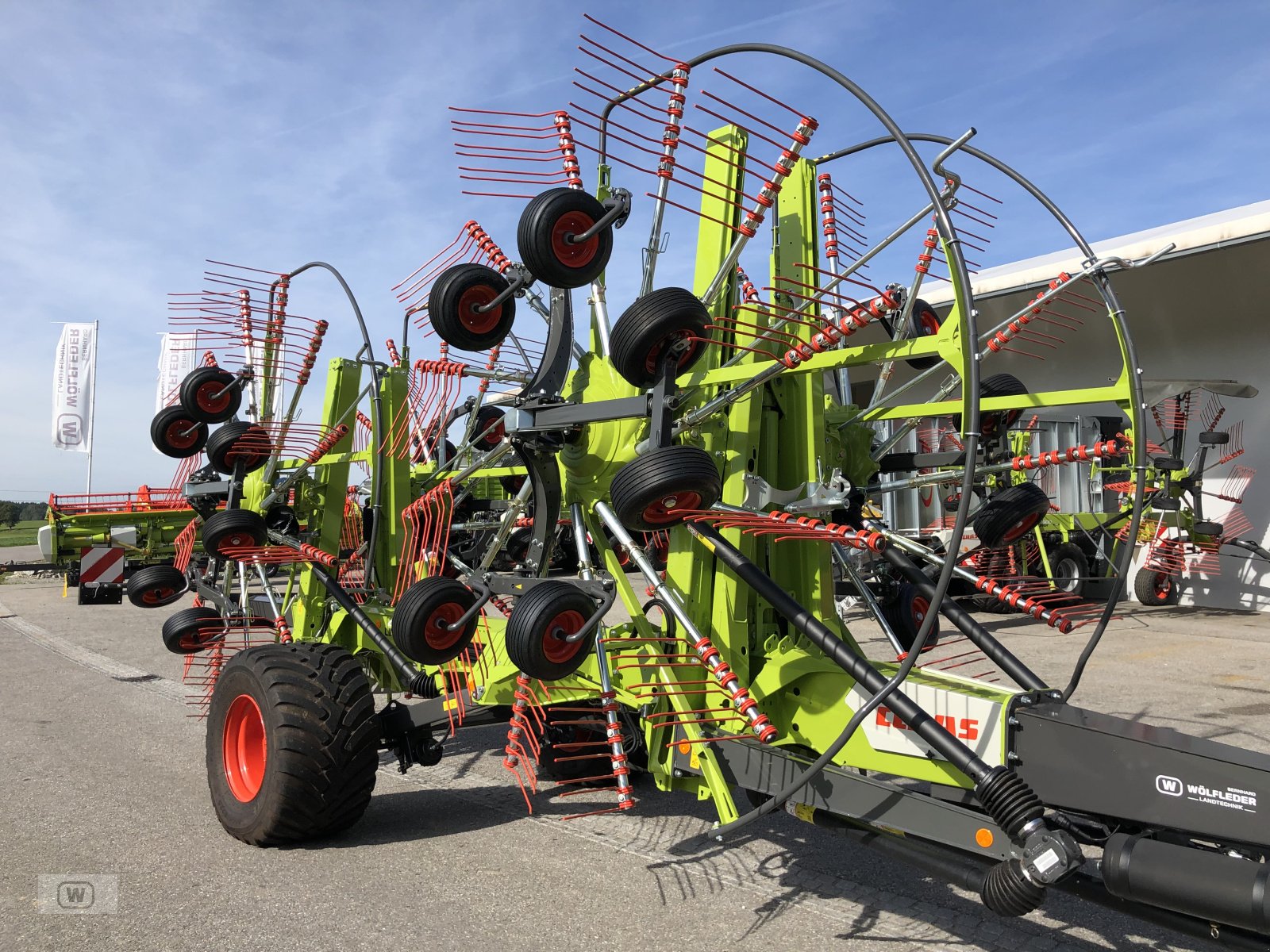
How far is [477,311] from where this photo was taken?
162 inches

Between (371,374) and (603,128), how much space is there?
228 centimetres

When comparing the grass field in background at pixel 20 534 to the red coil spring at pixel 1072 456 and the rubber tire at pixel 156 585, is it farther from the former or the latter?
the red coil spring at pixel 1072 456

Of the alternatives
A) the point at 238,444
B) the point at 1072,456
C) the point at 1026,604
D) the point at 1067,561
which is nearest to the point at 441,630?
the point at 1026,604

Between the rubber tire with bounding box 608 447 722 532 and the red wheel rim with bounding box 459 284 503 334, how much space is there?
1.20 m

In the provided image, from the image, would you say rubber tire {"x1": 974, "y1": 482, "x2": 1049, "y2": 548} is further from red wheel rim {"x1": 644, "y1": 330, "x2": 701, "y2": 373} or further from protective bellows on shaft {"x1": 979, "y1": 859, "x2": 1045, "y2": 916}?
protective bellows on shaft {"x1": 979, "y1": 859, "x2": 1045, "y2": 916}

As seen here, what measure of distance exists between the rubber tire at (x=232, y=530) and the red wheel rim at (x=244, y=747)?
4.32 feet

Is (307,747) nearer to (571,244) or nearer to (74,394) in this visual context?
(571,244)

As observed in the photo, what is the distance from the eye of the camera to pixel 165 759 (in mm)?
6344

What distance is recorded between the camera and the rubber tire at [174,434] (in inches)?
266

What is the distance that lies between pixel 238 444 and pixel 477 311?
2.82 meters

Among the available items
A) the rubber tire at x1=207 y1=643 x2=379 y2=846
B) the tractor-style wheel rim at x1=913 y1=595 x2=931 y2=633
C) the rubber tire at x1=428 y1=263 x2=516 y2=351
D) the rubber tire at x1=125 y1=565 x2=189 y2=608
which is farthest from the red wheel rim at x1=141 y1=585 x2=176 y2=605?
the tractor-style wheel rim at x1=913 y1=595 x2=931 y2=633

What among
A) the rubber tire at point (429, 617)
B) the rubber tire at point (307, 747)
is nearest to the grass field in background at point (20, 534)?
the rubber tire at point (307, 747)

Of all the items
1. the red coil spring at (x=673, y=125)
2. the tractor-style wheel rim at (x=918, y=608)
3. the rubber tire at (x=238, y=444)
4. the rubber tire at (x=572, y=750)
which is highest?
the red coil spring at (x=673, y=125)

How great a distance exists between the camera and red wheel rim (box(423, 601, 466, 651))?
4.18 meters
